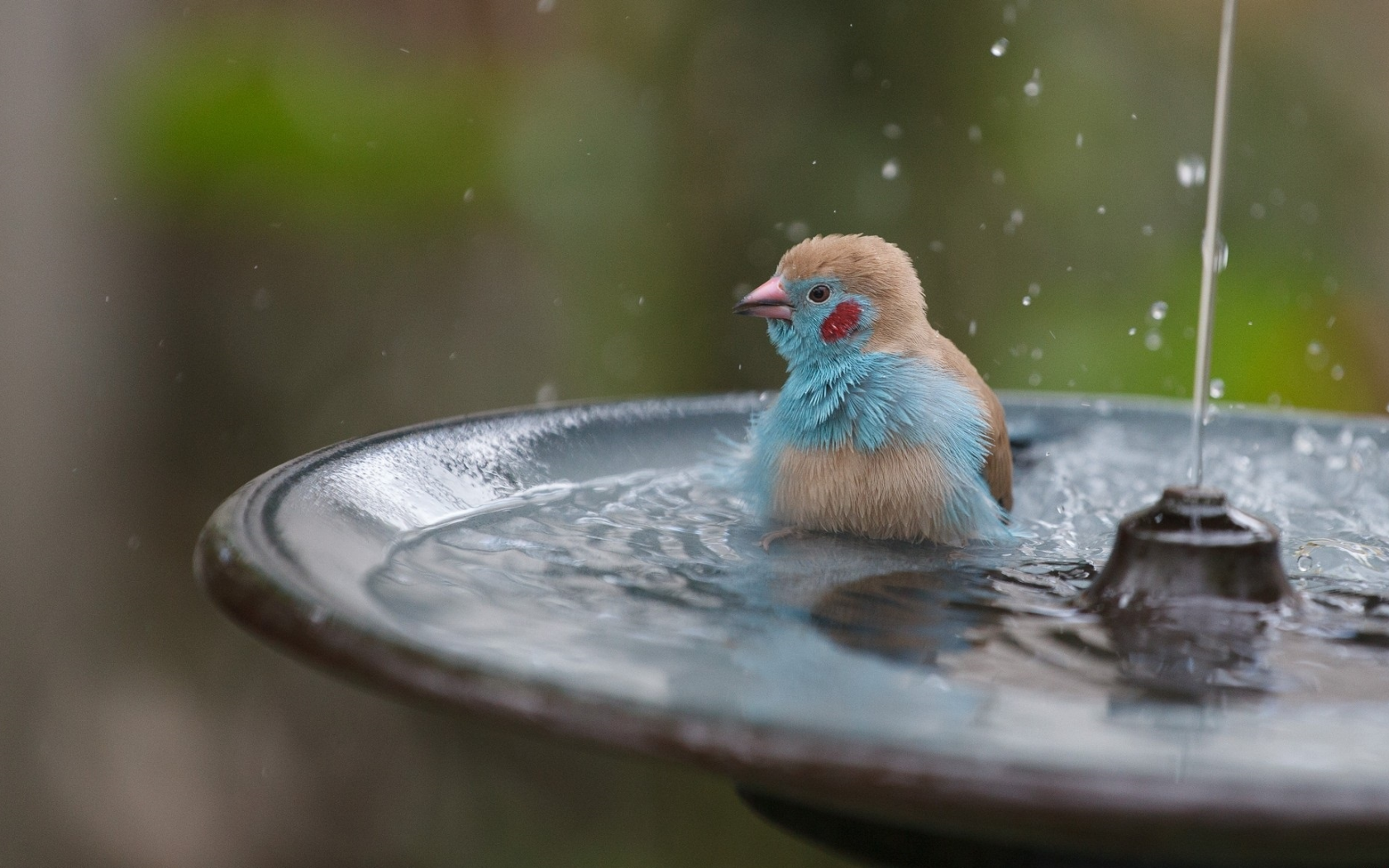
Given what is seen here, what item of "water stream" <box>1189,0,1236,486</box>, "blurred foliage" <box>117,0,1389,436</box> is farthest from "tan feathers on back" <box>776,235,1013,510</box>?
"blurred foliage" <box>117,0,1389,436</box>

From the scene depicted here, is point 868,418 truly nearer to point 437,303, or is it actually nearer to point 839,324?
point 839,324

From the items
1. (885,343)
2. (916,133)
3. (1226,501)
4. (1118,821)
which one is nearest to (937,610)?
(1226,501)

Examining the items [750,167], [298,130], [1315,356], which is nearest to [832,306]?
[750,167]

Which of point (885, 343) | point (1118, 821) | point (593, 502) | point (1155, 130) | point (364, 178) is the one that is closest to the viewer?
point (1118, 821)

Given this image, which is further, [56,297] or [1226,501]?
[56,297]

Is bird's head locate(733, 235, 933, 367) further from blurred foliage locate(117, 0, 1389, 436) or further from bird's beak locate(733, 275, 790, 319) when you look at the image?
blurred foliage locate(117, 0, 1389, 436)

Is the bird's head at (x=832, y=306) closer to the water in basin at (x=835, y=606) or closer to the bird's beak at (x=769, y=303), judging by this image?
the bird's beak at (x=769, y=303)

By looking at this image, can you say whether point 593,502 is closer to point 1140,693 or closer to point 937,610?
point 937,610
